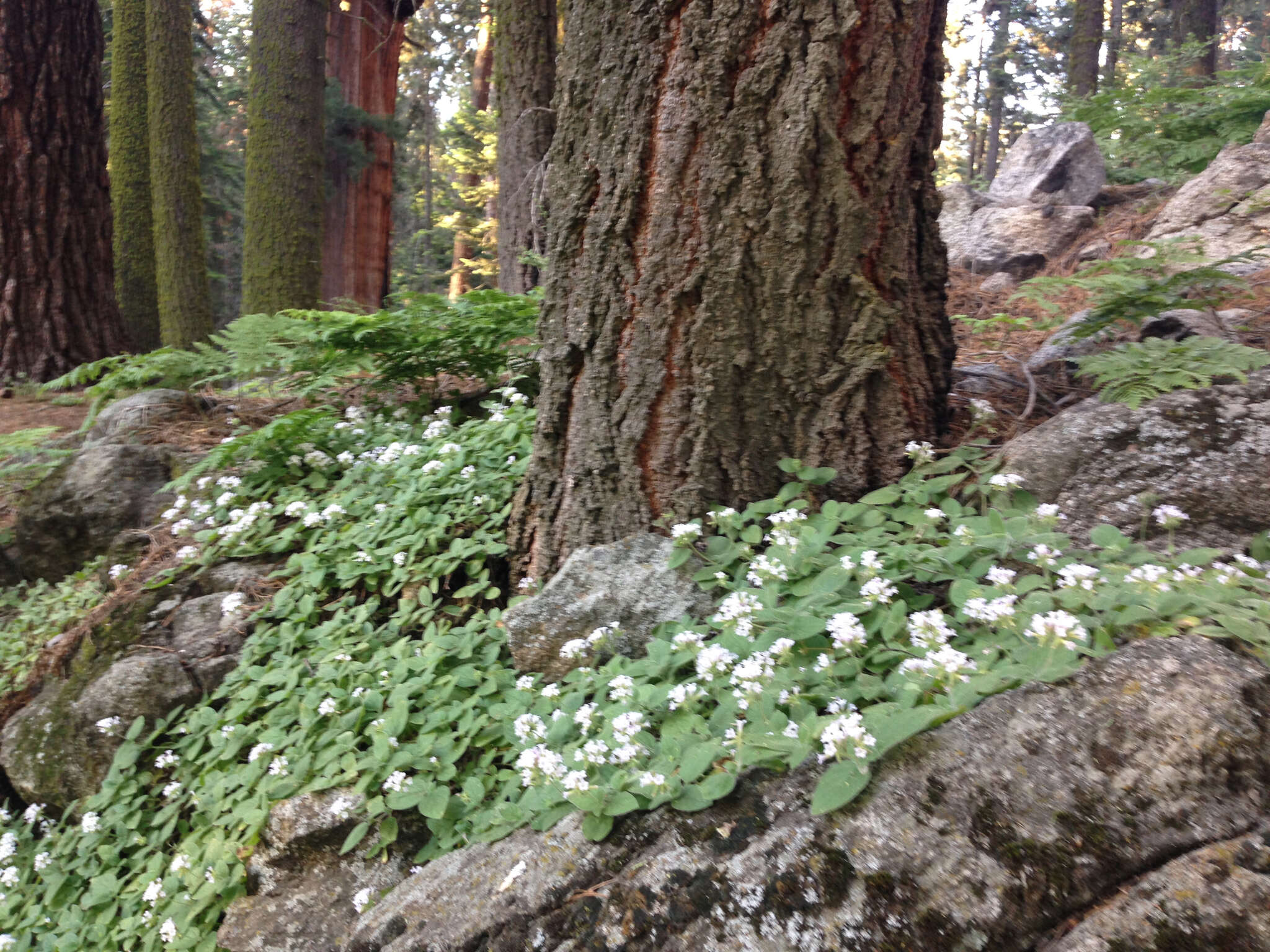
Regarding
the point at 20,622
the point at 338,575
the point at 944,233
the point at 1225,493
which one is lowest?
the point at 20,622

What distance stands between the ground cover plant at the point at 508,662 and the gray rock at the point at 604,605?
84mm

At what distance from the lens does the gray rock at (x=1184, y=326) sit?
294 centimetres

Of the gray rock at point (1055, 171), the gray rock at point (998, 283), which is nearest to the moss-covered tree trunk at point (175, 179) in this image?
the gray rock at point (998, 283)

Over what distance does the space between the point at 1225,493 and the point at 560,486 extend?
203cm

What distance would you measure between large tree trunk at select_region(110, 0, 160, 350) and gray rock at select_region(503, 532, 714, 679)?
25.9 ft

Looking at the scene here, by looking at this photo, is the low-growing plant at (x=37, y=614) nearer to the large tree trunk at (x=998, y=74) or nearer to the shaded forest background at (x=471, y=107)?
the shaded forest background at (x=471, y=107)

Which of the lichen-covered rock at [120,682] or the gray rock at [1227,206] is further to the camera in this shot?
the gray rock at [1227,206]

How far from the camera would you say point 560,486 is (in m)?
2.89

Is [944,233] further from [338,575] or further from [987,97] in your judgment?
[987,97]

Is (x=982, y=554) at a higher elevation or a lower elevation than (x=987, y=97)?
lower

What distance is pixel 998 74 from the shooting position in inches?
1107

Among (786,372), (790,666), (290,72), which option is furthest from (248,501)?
(290,72)

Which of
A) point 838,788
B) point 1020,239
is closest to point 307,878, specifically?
point 838,788

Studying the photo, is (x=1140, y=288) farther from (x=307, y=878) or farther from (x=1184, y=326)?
(x=307, y=878)
